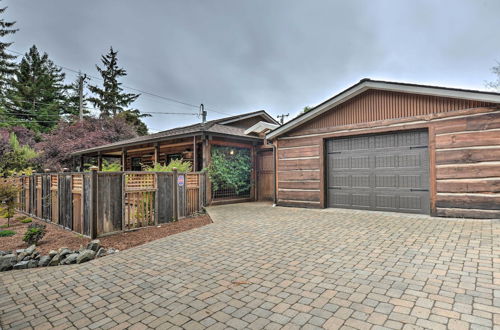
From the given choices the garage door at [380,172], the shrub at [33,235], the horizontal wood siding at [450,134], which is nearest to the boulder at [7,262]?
the shrub at [33,235]

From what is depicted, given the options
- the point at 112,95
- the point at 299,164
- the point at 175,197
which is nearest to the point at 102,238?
the point at 175,197

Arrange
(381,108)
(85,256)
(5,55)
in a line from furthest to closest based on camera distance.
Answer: (5,55)
(381,108)
(85,256)

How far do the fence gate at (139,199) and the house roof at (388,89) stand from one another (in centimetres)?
457

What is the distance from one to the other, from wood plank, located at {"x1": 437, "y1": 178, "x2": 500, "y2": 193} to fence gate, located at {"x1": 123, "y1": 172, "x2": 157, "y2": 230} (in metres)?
6.98

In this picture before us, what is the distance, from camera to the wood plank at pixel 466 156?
573 cm

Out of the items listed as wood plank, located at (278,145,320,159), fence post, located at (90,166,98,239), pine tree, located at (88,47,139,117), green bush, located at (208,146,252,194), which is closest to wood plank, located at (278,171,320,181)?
wood plank, located at (278,145,320,159)

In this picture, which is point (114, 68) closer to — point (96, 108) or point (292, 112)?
point (96, 108)

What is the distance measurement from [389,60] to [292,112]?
22.8m

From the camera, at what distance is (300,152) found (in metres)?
8.84

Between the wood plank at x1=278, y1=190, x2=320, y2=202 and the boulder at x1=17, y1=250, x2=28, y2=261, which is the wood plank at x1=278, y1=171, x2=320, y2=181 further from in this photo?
the boulder at x1=17, y1=250, x2=28, y2=261

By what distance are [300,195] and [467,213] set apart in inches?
170

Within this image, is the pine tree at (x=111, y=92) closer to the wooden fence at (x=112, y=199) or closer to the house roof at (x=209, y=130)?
the house roof at (x=209, y=130)

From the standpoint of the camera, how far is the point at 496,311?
217 cm

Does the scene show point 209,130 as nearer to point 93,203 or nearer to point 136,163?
point 93,203
